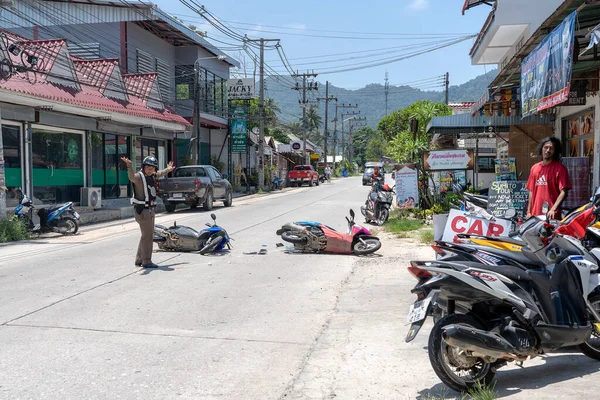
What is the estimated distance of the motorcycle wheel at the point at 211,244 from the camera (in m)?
10.5

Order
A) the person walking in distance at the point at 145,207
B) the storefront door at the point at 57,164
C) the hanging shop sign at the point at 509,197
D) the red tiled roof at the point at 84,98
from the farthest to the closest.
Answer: the storefront door at the point at 57,164, the red tiled roof at the point at 84,98, the hanging shop sign at the point at 509,197, the person walking in distance at the point at 145,207

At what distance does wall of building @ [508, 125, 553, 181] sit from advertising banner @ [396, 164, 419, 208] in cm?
421

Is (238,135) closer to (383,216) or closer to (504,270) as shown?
(383,216)

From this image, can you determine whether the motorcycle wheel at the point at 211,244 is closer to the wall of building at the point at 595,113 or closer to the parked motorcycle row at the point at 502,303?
the parked motorcycle row at the point at 502,303

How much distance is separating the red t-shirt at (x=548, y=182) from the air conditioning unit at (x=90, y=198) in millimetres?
16330

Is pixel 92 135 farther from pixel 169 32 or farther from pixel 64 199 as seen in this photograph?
pixel 169 32

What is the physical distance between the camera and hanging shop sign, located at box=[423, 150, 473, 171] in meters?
14.2

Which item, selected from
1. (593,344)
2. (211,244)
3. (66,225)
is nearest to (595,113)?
(593,344)

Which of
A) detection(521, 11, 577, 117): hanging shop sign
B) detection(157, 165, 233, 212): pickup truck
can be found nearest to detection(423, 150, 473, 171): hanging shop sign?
detection(521, 11, 577, 117): hanging shop sign

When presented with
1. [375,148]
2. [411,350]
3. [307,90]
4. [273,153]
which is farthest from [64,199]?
[375,148]

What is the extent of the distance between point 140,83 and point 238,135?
403 inches

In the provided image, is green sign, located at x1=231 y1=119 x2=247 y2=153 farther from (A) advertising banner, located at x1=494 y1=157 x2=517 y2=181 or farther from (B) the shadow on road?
(B) the shadow on road

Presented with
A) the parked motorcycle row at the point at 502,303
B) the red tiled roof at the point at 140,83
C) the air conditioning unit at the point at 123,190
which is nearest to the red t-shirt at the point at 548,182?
the parked motorcycle row at the point at 502,303

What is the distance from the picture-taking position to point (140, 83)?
2667cm
